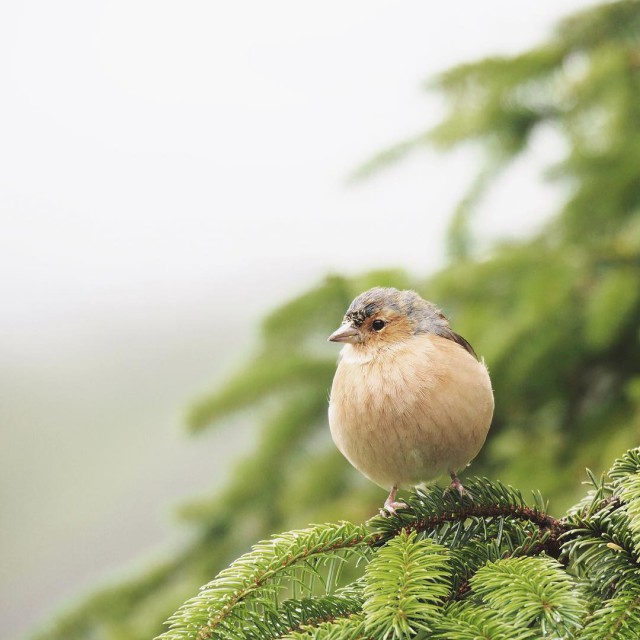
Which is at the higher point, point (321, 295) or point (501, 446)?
point (321, 295)

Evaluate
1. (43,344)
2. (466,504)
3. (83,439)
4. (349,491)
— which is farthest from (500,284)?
(43,344)

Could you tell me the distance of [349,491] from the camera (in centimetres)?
333

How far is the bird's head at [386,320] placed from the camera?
100 inches

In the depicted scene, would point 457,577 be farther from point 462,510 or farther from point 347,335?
point 347,335

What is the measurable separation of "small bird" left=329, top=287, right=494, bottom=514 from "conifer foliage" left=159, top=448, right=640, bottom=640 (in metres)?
0.22

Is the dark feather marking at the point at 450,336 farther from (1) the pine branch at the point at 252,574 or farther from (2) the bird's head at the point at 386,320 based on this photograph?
(1) the pine branch at the point at 252,574

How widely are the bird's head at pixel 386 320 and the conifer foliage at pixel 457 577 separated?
0.79 metres

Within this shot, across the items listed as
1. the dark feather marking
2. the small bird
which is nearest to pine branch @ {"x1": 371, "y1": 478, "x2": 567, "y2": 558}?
the small bird

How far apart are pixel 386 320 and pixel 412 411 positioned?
0.51 meters

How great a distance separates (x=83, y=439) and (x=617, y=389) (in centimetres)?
1453

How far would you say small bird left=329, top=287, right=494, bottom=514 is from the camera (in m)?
2.14

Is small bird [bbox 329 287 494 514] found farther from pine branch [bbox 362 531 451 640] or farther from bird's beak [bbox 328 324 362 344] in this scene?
pine branch [bbox 362 531 451 640]

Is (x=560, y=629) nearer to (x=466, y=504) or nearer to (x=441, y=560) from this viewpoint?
(x=441, y=560)

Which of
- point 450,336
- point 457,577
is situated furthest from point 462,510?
point 450,336
